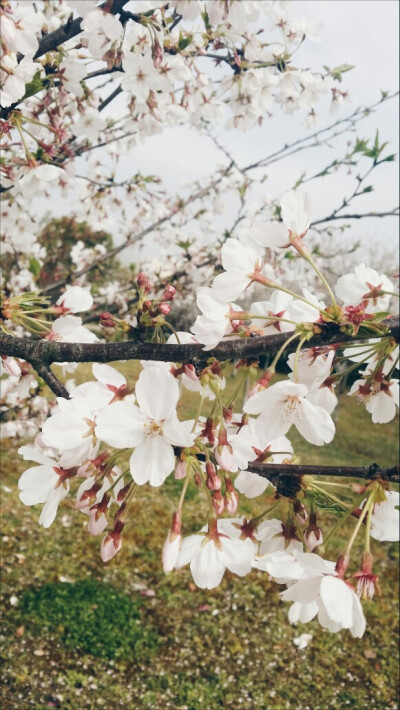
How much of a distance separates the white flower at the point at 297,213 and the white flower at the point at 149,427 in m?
0.39

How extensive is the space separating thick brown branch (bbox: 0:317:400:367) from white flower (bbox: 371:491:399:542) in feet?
0.93

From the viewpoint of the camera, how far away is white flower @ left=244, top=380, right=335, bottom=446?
2.92 feet

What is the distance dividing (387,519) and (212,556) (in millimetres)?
312

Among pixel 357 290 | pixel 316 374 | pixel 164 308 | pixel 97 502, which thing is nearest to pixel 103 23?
pixel 164 308

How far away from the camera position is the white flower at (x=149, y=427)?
848 mm

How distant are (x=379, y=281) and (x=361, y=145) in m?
2.56

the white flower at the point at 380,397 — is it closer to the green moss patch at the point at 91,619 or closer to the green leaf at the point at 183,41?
the green leaf at the point at 183,41

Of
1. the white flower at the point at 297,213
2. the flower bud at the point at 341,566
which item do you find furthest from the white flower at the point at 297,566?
the white flower at the point at 297,213

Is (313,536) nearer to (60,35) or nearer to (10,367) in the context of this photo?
(10,367)

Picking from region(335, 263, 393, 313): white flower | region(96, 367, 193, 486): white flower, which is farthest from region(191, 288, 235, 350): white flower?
region(335, 263, 393, 313): white flower

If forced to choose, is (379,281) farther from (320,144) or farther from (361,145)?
(320,144)

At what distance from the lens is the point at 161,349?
1.00m

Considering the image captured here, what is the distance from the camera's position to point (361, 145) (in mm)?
3367

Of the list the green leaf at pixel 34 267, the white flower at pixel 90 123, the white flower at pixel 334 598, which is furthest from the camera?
the green leaf at pixel 34 267
